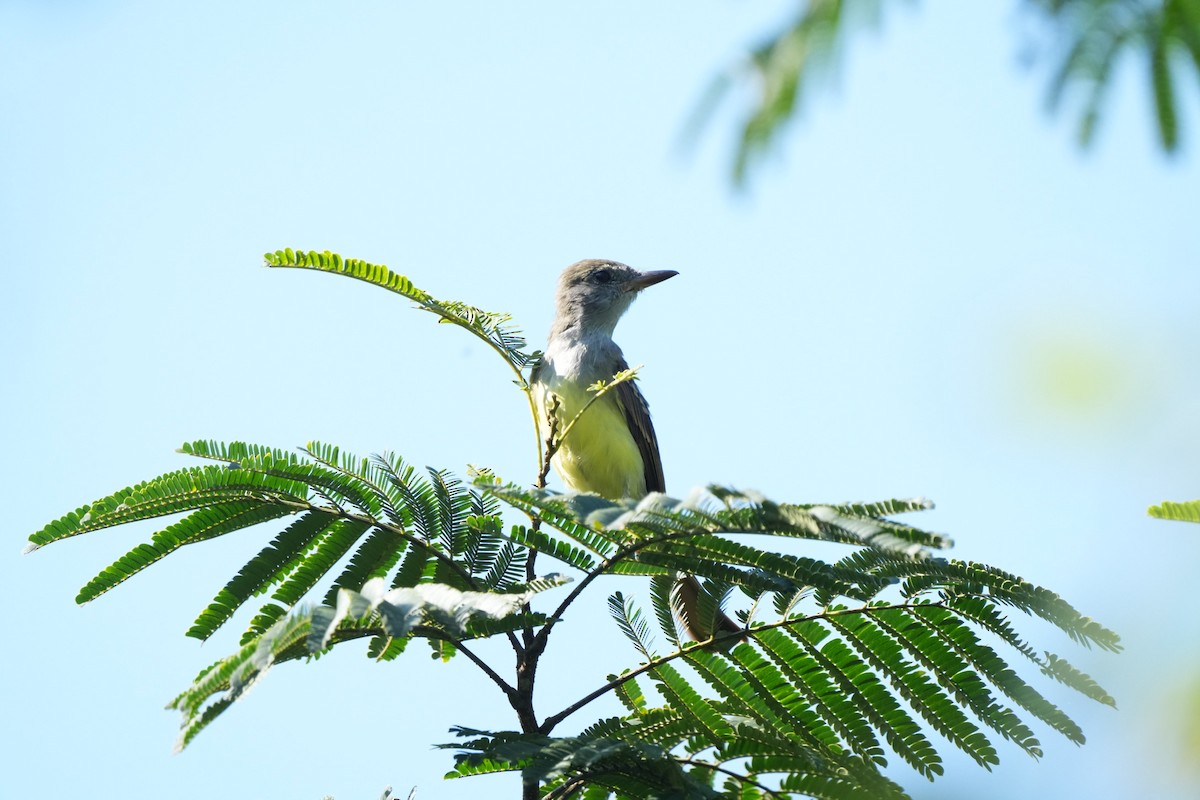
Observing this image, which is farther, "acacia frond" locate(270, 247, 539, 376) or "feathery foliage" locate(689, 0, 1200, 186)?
"acacia frond" locate(270, 247, 539, 376)

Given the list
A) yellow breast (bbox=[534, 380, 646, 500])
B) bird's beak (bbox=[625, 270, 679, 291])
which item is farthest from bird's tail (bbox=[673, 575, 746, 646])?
bird's beak (bbox=[625, 270, 679, 291])

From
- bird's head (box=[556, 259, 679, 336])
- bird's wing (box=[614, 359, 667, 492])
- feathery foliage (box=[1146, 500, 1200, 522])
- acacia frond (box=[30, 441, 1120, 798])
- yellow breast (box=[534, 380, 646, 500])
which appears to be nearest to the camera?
feathery foliage (box=[1146, 500, 1200, 522])

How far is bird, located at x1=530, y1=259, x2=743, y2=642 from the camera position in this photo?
6930 millimetres

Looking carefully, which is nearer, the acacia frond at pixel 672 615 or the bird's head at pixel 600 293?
the acacia frond at pixel 672 615

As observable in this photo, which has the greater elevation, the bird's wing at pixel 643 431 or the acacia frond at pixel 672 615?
the bird's wing at pixel 643 431

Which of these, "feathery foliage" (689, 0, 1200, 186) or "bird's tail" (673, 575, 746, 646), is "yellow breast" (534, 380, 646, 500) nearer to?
"bird's tail" (673, 575, 746, 646)

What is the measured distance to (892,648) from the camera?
353cm

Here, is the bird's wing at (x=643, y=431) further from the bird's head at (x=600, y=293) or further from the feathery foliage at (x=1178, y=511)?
the feathery foliage at (x=1178, y=511)

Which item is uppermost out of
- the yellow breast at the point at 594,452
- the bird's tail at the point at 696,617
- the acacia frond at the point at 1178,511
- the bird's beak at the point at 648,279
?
the bird's beak at the point at 648,279

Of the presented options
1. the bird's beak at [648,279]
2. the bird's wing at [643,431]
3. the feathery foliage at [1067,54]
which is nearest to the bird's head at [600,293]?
the bird's beak at [648,279]

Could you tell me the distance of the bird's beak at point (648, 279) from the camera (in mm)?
8156

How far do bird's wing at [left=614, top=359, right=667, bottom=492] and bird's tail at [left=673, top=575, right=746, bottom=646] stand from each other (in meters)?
3.28

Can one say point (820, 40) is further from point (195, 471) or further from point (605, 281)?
point (605, 281)

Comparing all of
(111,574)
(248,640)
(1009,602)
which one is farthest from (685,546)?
(111,574)
